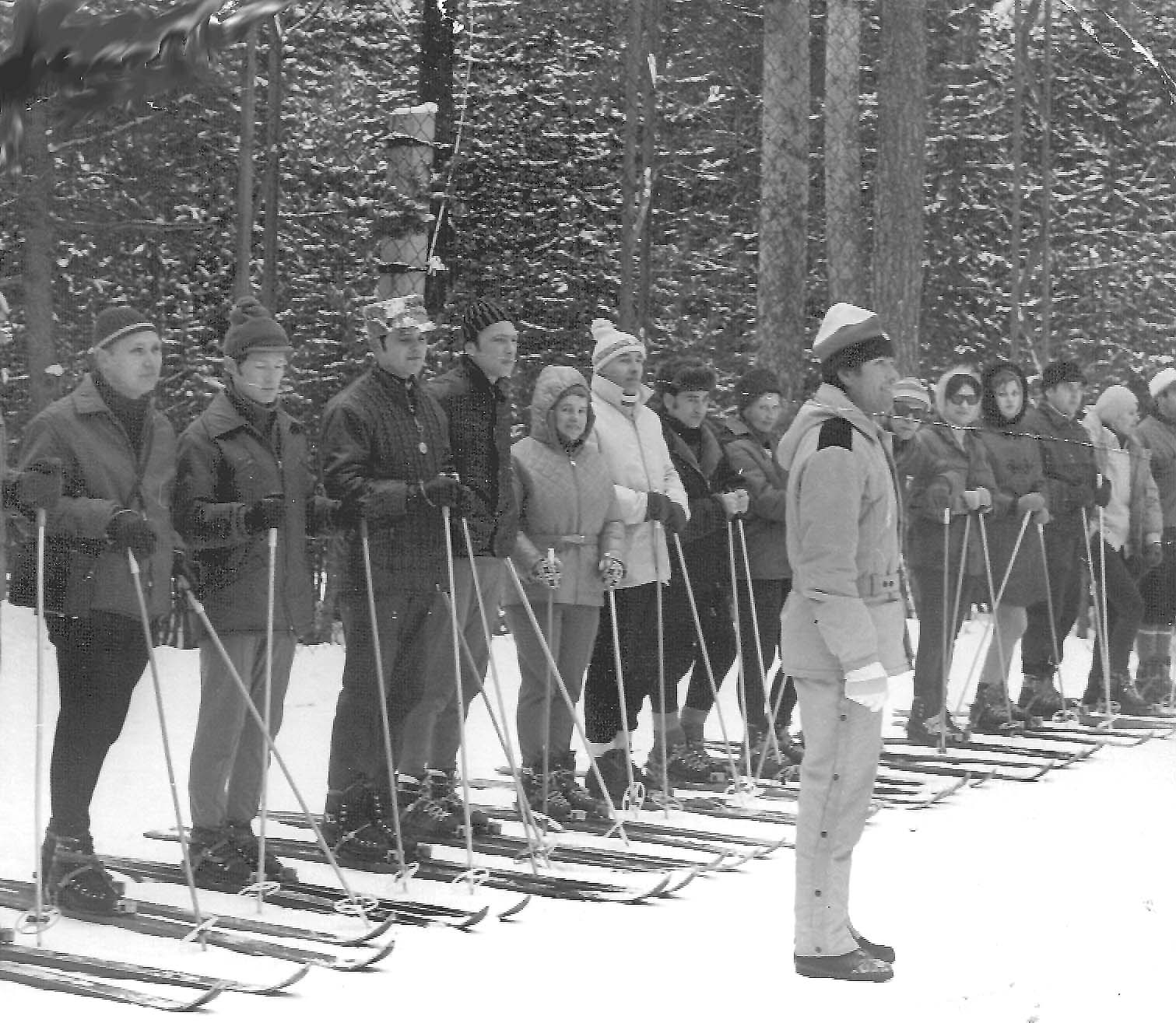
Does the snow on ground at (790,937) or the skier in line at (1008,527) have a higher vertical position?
the skier in line at (1008,527)

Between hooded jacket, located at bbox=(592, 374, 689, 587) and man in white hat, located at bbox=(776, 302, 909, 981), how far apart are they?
254 centimetres

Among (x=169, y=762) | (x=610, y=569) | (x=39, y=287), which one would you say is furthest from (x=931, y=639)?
(x=39, y=287)

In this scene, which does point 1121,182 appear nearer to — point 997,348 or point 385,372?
point 997,348

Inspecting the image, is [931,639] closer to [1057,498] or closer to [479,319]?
[1057,498]

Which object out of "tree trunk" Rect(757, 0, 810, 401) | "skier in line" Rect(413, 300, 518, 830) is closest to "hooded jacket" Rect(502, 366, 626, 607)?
"skier in line" Rect(413, 300, 518, 830)

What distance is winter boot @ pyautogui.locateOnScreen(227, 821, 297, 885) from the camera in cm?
613

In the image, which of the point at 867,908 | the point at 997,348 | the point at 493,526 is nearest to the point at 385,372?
the point at 493,526

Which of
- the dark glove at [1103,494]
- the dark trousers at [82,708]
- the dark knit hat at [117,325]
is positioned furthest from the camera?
the dark glove at [1103,494]

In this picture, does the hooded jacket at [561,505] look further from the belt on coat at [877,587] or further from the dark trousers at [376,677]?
the belt on coat at [877,587]

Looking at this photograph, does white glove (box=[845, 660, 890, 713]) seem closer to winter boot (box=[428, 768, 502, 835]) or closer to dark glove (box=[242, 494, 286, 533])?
dark glove (box=[242, 494, 286, 533])

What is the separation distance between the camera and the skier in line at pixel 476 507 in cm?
688

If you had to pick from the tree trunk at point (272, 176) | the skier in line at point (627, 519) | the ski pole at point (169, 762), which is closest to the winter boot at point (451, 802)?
the skier in line at point (627, 519)

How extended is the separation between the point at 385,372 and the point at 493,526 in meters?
0.74

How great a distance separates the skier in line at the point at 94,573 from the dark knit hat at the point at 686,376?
3.22 metres
